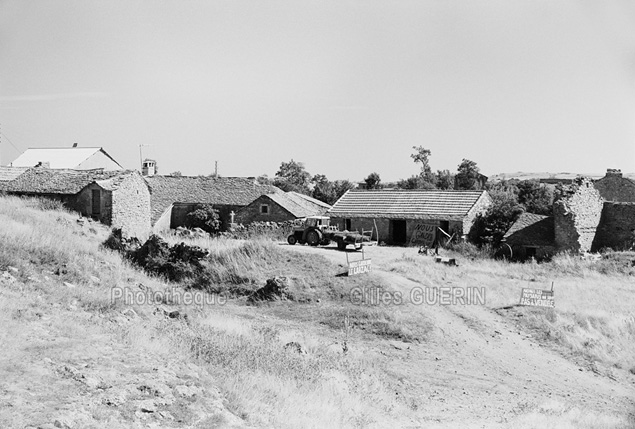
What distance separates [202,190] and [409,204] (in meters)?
14.8

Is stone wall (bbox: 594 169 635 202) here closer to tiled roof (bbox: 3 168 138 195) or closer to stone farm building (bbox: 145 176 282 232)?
stone farm building (bbox: 145 176 282 232)

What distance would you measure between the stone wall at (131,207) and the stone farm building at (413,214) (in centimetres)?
1135

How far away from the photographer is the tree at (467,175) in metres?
59.1

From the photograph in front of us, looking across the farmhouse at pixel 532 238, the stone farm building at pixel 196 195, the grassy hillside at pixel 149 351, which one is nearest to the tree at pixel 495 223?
the farmhouse at pixel 532 238

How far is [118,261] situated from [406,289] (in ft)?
34.0

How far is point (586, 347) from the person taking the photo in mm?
15906

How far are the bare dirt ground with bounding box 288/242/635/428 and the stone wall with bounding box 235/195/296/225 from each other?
60.1 ft

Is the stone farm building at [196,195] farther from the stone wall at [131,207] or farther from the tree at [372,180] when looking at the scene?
the tree at [372,180]

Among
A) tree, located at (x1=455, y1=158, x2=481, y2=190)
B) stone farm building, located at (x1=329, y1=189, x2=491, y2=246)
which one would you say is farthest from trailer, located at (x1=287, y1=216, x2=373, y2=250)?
tree, located at (x1=455, y1=158, x2=481, y2=190)

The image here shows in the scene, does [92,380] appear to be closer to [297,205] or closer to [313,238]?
[313,238]

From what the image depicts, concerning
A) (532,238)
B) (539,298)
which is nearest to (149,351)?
(539,298)

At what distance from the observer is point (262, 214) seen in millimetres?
36938

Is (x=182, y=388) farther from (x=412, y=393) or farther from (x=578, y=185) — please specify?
(x=578, y=185)

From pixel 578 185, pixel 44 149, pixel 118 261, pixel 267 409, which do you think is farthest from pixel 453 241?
pixel 44 149
